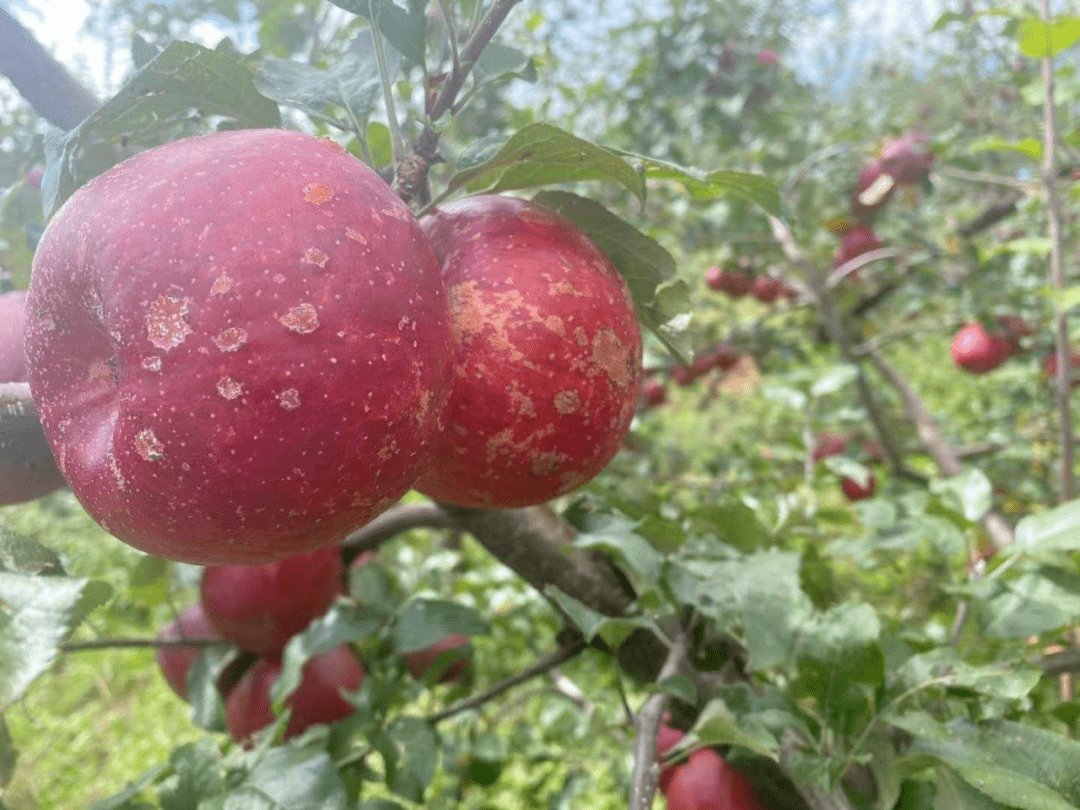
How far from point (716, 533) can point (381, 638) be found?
45cm

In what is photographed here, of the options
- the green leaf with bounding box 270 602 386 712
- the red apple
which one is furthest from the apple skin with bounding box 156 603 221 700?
the red apple

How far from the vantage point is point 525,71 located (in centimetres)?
64

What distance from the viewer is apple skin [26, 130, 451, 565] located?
0.41m

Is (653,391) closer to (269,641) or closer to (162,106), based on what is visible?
(269,641)

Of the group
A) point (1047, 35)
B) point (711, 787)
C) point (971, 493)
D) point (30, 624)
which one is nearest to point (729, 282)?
point (1047, 35)

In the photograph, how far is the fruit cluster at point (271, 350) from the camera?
413 mm

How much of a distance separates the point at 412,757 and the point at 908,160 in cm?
211

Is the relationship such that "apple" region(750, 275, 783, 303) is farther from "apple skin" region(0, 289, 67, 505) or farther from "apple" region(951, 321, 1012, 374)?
"apple skin" region(0, 289, 67, 505)

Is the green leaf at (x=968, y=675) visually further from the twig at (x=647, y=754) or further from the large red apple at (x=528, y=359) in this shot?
the large red apple at (x=528, y=359)

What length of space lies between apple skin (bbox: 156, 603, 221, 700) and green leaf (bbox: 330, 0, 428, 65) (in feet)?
2.86

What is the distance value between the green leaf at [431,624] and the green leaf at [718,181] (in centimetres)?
57

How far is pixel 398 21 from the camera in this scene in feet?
1.81

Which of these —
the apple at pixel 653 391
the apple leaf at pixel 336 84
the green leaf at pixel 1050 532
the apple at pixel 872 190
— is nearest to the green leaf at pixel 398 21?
the apple leaf at pixel 336 84

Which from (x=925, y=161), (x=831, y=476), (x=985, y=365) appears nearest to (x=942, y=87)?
(x=925, y=161)
